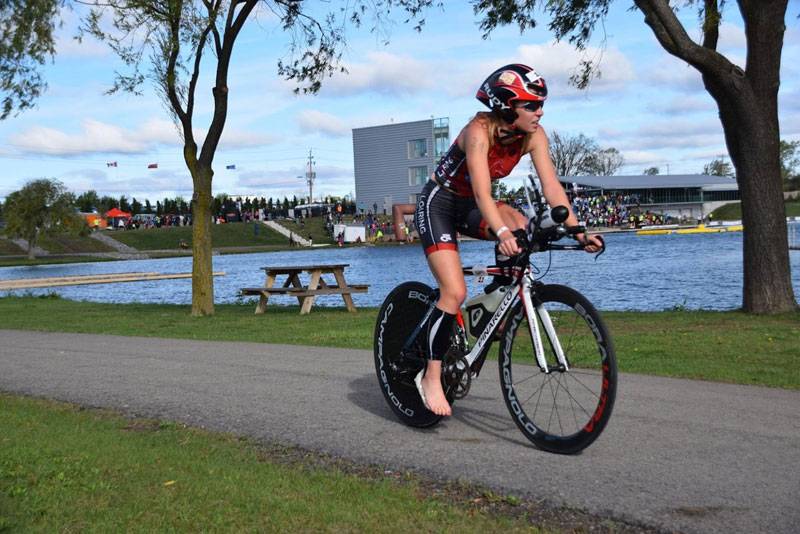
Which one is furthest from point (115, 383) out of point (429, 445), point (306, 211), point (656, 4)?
point (306, 211)

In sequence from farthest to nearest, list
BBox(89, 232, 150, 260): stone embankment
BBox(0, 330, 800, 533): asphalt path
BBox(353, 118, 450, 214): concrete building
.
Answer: BBox(353, 118, 450, 214): concrete building, BBox(89, 232, 150, 260): stone embankment, BBox(0, 330, 800, 533): asphalt path

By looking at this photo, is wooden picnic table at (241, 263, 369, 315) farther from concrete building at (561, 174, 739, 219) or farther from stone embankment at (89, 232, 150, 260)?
concrete building at (561, 174, 739, 219)

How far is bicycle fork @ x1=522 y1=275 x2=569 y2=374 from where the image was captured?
5638mm

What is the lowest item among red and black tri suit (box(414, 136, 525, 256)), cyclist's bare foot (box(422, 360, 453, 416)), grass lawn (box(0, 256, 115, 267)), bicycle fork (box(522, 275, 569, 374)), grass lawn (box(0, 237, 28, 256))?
grass lawn (box(0, 256, 115, 267))

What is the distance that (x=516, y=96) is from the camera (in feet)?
18.4

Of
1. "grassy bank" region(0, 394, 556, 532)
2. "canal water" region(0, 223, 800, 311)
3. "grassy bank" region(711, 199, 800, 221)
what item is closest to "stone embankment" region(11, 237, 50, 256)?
"canal water" region(0, 223, 800, 311)

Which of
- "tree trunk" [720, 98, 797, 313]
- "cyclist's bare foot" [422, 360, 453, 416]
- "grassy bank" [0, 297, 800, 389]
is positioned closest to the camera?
"cyclist's bare foot" [422, 360, 453, 416]

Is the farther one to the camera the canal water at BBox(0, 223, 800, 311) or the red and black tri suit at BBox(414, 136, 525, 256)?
the canal water at BBox(0, 223, 800, 311)

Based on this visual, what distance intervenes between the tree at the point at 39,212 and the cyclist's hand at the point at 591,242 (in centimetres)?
8688

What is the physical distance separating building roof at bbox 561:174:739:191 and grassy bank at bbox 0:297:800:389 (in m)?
124

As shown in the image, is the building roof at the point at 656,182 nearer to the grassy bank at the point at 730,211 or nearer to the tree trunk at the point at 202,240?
the grassy bank at the point at 730,211

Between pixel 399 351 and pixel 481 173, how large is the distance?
1.63 meters

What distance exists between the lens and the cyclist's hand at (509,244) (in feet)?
17.9

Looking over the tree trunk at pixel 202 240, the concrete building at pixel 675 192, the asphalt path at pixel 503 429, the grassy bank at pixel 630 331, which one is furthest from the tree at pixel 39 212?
the asphalt path at pixel 503 429
